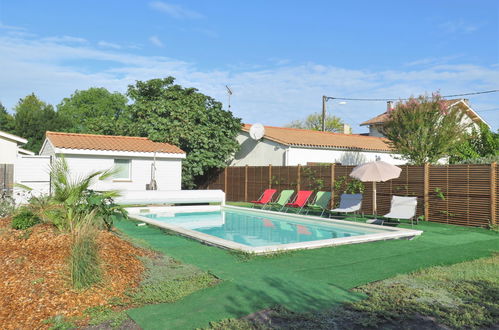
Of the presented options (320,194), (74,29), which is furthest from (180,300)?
(74,29)

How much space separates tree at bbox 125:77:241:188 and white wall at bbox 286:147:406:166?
14.8 feet

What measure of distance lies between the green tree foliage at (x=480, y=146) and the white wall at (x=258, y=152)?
9.10 meters

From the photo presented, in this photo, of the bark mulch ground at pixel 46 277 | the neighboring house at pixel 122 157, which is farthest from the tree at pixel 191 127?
the bark mulch ground at pixel 46 277

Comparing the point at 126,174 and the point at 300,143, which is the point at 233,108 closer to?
Result: the point at 300,143

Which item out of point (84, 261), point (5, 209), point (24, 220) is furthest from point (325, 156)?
point (84, 261)

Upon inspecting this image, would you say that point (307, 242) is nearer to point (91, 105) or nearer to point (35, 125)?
point (35, 125)

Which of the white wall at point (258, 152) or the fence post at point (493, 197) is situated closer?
the fence post at point (493, 197)

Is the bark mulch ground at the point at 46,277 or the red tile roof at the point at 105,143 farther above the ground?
the red tile roof at the point at 105,143

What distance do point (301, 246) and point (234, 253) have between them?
150 centimetres

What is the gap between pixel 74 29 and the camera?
658 inches

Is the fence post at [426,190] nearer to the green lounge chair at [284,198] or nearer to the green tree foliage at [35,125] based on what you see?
the green lounge chair at [284,198]

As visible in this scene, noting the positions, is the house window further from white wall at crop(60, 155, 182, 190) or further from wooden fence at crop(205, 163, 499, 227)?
wooden fence at crop(205, 163, 499, 227)

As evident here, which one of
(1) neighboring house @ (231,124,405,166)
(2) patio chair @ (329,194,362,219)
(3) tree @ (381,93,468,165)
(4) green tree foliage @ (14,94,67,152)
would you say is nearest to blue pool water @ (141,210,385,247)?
(2) patio chair @ (329,194,362,219)

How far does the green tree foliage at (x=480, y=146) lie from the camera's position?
777 inches
